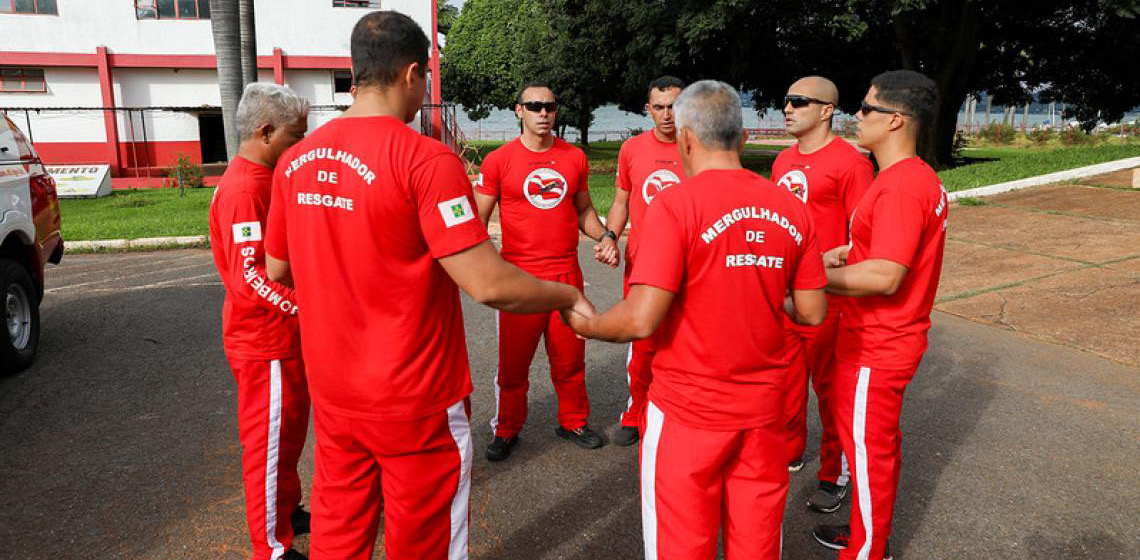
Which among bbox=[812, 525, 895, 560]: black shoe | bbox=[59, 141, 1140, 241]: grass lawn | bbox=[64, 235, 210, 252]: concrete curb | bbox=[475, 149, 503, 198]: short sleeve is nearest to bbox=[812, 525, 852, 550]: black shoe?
bbox=[812, 525, 895, 560]: black shoe

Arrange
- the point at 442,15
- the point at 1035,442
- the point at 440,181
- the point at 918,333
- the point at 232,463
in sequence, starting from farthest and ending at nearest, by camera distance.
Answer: the point at 442,15 < the point at 1035,442 < the point at 232,463 < the point at 918,333 < the point at 440,181

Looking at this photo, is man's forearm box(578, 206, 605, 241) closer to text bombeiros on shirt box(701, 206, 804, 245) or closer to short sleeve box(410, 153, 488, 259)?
text bombeiros on shirt box(701, 206, 804, 245)

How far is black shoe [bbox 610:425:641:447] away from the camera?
469 cm

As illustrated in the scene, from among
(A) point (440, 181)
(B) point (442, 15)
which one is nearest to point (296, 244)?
(A) point (440, 181)

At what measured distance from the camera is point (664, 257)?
7.45 ft

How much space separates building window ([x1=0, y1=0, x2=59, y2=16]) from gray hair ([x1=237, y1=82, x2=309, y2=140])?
28.4 m

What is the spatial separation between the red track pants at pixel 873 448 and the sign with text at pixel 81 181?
20.4m

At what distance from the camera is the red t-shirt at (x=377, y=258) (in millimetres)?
2178

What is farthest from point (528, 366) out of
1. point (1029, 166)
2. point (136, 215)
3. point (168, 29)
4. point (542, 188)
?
point (168, 29)

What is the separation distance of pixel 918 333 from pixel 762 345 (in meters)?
1.08

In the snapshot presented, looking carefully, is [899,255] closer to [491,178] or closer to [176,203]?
[491,178]

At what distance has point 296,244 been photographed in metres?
2.36

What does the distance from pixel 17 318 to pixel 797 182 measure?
6.13m

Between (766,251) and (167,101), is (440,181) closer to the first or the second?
(766,251)
